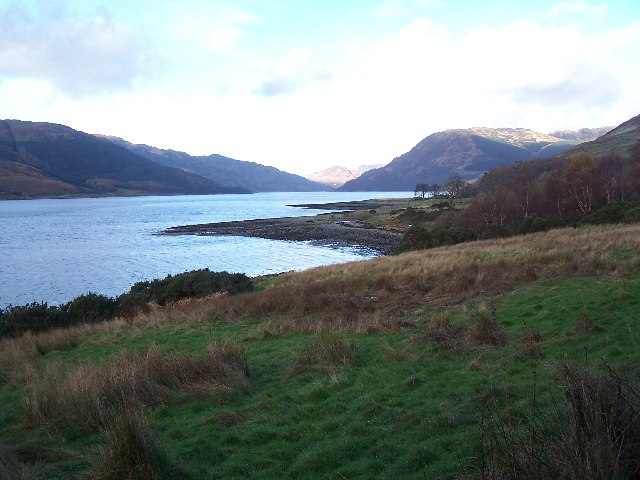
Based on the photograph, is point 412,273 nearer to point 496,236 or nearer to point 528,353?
point 528,353

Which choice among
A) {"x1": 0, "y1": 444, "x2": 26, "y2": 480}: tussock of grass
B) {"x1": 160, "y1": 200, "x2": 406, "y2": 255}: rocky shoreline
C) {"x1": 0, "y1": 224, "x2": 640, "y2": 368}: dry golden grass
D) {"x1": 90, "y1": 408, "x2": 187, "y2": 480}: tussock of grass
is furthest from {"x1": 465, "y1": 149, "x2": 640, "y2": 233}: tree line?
{"x1": 0, "y1": 444, "x2": 26, "y2": 480}: tussock of grass

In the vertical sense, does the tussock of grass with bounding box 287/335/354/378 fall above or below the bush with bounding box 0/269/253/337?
above

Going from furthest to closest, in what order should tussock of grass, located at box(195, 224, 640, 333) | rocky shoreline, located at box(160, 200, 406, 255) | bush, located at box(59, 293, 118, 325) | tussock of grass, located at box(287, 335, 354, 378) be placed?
rocky shoreline, located at box(160, 200, 406, 255) < bush, located at box(59, 293, 118, 325) < tussock of grass, located at box(195, 224, 640, 333) < tussock of grass, located at box(287, 335, 354, 378)

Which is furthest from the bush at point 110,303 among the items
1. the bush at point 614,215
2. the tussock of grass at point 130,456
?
the bush at point 614,215

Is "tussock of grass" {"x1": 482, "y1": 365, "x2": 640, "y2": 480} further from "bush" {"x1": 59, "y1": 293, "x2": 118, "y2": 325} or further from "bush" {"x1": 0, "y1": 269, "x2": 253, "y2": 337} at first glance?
"bush" {"x1": 59, "y1": 293, "x2": 118, "y2": 325}

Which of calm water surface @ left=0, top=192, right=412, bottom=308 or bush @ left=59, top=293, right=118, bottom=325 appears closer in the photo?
bush @ left=59, top=293, right=118, bottom=325

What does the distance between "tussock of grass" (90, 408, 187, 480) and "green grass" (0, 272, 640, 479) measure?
0.54m

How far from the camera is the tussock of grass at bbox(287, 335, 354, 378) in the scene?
10.2 meters

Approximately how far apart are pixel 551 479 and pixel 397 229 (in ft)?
243

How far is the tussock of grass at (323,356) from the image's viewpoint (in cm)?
1019

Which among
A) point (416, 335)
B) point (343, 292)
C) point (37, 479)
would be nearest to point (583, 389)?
point (37, 479)

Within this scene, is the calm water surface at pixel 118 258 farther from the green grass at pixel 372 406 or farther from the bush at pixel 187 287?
the green grass at pixel 372 406

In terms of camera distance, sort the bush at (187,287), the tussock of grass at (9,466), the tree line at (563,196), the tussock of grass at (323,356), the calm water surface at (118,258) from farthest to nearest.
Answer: the tree line at (563,196)
the calm water surface at (118,258)
the bush at (187,287)
the tussock of grass at (323,356)
the tussock of grass at (9,466)

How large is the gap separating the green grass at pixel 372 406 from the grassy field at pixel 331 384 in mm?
32
